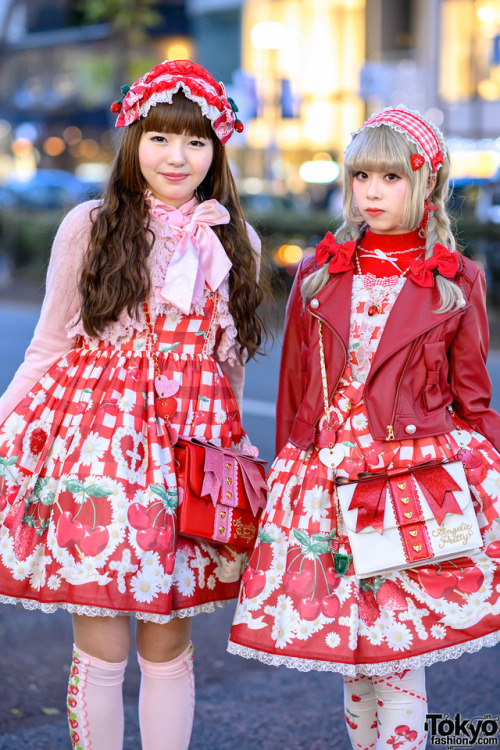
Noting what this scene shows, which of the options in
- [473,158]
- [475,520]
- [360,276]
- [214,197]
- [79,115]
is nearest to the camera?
[475,520]

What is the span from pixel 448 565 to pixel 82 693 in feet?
3.41

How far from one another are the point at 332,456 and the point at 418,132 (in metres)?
0.91

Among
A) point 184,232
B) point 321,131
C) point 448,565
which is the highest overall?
point 321,131

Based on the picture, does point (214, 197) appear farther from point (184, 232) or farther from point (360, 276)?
point (360, 276)

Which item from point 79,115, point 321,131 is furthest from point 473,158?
point 79,115

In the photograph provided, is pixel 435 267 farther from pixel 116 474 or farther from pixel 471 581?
pixel 116 474

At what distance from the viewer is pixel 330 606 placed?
272cm

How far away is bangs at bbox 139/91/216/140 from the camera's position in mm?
2900

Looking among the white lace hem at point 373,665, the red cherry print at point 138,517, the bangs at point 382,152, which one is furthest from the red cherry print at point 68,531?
the bangs at point 382,152

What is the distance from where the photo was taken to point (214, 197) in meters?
3.16

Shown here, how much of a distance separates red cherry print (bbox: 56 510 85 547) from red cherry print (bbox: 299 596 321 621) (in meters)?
0.61

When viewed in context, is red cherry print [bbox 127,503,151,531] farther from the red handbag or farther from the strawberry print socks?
the strawberry print socks

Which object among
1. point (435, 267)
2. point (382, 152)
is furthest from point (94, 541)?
point (382, 152)

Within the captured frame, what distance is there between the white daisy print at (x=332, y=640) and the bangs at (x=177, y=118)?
1.42 metres
